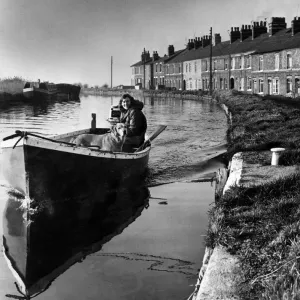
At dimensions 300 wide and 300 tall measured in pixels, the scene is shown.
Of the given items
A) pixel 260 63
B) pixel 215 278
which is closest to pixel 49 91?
pixel 260 63

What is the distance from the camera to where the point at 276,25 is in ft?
193

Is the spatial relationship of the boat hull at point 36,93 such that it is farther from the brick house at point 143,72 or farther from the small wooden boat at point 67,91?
the brick house at point 143,72

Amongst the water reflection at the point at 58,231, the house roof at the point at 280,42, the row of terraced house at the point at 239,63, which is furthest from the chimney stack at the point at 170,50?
the water reflection at the point at 58,231

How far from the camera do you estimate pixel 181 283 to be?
804 cm

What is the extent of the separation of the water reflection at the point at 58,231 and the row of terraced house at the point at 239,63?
32.4m

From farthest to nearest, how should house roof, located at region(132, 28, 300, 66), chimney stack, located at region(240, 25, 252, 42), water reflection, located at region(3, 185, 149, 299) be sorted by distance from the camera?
chimney stack, located at region(240, 25, 252, 42), house roof, located at region(132, 28, 300, 66), water reflection, located at region(3, 185, 149, 299)

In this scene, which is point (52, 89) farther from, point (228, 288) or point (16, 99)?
point (228, 288)

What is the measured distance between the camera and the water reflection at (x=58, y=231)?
919 centimetres

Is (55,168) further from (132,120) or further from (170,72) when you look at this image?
(170,72)

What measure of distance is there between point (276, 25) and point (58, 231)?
5225 cm

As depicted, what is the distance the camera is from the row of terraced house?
154 ft

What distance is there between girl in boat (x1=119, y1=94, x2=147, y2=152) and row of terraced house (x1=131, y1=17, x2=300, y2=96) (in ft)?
97.3

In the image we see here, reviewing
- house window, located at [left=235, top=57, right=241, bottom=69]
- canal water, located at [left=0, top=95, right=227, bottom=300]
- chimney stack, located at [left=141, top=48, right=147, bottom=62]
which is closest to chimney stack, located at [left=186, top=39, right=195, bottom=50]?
chimney stack, located at [left=141, top=48, right=147, bottom=62]

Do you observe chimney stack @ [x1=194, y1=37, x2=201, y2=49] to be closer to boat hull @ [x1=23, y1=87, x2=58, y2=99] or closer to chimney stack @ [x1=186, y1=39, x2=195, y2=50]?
chimney stack @ [x1=186, y1=39, x2=195, y2=50]
